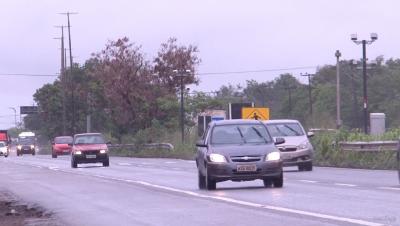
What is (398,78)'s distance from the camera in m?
91.1

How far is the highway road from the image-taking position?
651 inches

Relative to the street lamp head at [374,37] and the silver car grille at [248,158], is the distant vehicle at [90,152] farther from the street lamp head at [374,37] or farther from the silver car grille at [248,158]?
the silver car grille at [248,158]

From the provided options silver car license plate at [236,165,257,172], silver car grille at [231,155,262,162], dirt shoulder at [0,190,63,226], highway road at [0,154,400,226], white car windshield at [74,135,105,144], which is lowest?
dirt shoulder at [0,190,63,226]

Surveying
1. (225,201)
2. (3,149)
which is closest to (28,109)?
(3,149)

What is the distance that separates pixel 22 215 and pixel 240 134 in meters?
6.43

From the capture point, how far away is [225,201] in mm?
20594

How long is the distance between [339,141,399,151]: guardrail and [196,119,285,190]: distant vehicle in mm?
12514

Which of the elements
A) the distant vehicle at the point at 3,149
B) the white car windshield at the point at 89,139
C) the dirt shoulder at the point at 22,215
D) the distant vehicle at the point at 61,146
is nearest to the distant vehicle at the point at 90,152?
the white car windshield at the point at 89,139

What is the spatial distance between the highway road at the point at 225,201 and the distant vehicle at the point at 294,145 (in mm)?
3438

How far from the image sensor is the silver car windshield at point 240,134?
24.6 m

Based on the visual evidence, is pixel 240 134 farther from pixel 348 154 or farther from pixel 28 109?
pixel 28 109

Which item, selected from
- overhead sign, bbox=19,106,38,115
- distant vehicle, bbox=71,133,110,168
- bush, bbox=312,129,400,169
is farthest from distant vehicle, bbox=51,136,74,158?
overhead sign, bbox=19,106,38,115

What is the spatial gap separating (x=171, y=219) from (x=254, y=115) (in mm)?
35177

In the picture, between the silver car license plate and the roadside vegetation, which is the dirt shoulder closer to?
the silver car license plate
